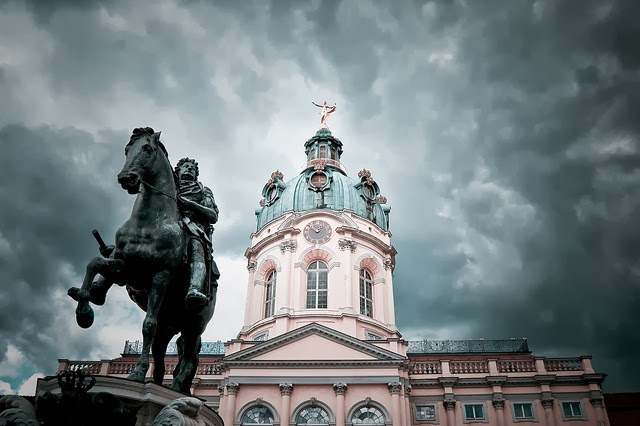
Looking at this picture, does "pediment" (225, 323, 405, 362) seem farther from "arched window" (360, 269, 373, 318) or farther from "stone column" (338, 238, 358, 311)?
"arched window" (360, 269, 373, 318)

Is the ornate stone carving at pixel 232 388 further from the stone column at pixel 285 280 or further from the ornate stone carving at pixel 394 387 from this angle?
the ornate stone carving at pixel 394 387

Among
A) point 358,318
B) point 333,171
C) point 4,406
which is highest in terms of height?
point 333,171

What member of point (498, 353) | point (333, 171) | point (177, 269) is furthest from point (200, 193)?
point (498, 353)

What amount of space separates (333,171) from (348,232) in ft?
28.4

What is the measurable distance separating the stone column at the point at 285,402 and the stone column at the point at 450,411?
10.2m

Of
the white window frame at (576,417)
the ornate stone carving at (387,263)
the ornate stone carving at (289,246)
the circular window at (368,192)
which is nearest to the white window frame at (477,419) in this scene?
the white window frame at (576,417)

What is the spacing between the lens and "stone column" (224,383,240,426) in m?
30.4

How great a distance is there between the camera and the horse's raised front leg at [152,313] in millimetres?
5938

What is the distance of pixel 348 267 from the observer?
38.9 meters

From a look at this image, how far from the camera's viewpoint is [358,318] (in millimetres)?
37125

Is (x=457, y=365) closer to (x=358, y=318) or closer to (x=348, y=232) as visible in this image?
(x=358, y=318)

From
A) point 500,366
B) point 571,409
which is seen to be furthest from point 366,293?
point 571,409

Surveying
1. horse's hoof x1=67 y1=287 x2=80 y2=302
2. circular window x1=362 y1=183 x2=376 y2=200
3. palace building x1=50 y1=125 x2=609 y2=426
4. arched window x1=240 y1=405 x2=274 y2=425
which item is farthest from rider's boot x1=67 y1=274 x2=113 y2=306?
circular window x1=362 y1=183 x2=376 y2=200

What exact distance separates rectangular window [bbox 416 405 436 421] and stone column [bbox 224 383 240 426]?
11.7 m
